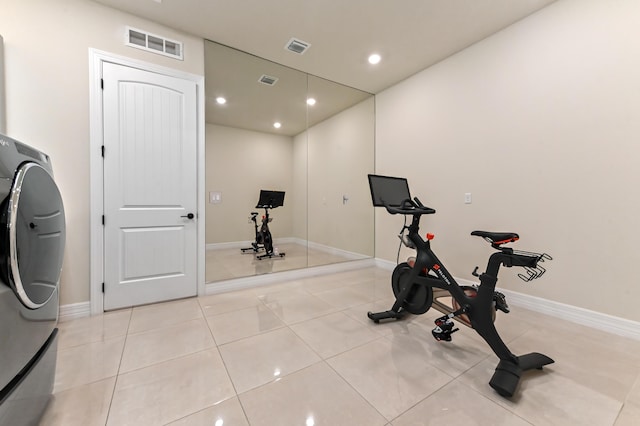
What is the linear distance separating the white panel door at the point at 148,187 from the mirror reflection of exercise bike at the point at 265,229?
42.4 inches

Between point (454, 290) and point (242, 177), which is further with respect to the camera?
point (242, 177)

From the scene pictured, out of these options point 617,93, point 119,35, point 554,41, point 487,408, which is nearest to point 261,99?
point 119,35

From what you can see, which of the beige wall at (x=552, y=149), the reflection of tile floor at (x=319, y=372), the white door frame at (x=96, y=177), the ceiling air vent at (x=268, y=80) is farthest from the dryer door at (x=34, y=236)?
the beige wall at (x=552, y=149)

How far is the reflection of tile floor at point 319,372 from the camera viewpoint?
1273 millimetres

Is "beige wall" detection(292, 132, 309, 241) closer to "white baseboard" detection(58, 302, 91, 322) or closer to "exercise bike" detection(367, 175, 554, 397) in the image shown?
"exercise bike" detection(367, 175, 554, 397)

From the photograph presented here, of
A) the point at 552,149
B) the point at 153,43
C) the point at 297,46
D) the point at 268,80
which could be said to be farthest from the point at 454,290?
the point at 153,43

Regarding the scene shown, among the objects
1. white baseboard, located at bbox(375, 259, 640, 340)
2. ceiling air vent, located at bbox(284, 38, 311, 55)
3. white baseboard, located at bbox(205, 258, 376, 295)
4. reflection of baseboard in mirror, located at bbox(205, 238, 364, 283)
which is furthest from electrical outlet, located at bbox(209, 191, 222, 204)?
white baseboard, located at bbox(375, 259, 640, 340)

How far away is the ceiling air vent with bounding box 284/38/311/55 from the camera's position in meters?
2.97

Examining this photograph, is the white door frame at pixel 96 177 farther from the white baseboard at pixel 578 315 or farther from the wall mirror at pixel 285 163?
the white baseboard at pixel 578 315

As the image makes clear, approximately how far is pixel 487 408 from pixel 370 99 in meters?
4.38

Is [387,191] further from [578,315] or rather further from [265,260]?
[265,260]

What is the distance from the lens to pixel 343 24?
268cm

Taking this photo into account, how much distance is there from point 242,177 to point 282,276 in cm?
156

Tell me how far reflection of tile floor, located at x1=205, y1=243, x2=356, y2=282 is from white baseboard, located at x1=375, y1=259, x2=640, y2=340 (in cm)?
241
